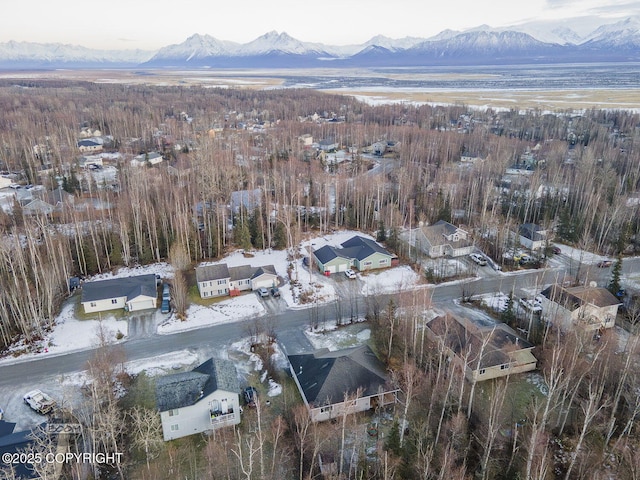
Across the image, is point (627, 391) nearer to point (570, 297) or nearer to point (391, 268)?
point (570, 297)

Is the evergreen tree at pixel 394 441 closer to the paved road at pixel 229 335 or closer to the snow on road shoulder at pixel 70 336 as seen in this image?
the paved road at pixel 229 335

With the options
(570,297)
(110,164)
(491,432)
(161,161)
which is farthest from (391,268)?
(110,164)

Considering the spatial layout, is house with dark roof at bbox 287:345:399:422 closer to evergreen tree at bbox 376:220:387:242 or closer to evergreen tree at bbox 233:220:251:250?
evergreen tree at bbox 233:220:251:250

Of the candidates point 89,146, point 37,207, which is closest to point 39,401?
point 37,207

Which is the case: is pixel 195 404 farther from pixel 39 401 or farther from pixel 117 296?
pixel 117 296

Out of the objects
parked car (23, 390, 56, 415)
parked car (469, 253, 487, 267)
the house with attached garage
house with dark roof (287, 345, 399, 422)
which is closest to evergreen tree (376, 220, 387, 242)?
parked car (469, 253, 487, 267)
